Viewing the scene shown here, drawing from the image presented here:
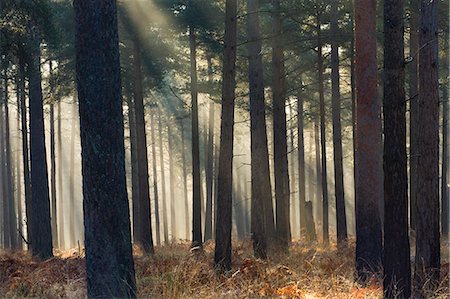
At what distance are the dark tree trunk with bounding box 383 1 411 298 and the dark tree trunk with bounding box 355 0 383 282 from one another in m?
3.62

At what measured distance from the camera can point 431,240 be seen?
9844mm

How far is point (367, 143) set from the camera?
12141 mm

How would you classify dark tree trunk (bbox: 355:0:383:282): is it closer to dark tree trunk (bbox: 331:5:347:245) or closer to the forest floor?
the forest floor

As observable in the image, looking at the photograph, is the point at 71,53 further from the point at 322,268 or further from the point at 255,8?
the point at 322,268

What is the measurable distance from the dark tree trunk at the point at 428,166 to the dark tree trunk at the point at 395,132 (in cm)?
141

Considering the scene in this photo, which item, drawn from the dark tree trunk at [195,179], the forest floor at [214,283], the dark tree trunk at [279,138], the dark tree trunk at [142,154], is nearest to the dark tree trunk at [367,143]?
the forest floor at [214,283]

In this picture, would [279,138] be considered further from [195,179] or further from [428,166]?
[428,166]

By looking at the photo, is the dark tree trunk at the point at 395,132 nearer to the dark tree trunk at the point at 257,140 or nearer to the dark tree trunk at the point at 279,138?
the dark tree trunk at the point at 257,140

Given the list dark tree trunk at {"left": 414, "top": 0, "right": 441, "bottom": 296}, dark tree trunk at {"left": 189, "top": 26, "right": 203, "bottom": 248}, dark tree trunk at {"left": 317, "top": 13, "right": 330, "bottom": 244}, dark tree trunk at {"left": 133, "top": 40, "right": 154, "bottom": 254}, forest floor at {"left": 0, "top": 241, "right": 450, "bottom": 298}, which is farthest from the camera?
dark tree trunk at {"left": 189, "top": 26, "right": 203, "bottom": 248}

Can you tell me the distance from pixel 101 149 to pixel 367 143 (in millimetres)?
6366

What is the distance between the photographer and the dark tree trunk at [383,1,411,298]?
835cm

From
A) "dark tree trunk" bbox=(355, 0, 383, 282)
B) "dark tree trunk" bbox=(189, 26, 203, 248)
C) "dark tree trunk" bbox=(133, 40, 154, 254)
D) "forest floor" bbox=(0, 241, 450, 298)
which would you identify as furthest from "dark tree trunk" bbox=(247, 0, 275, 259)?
"dark tree trunk" bbox=(133, 40, 154, 254)

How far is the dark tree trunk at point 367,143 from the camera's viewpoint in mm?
12109

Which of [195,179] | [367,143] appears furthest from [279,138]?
[367,143]
